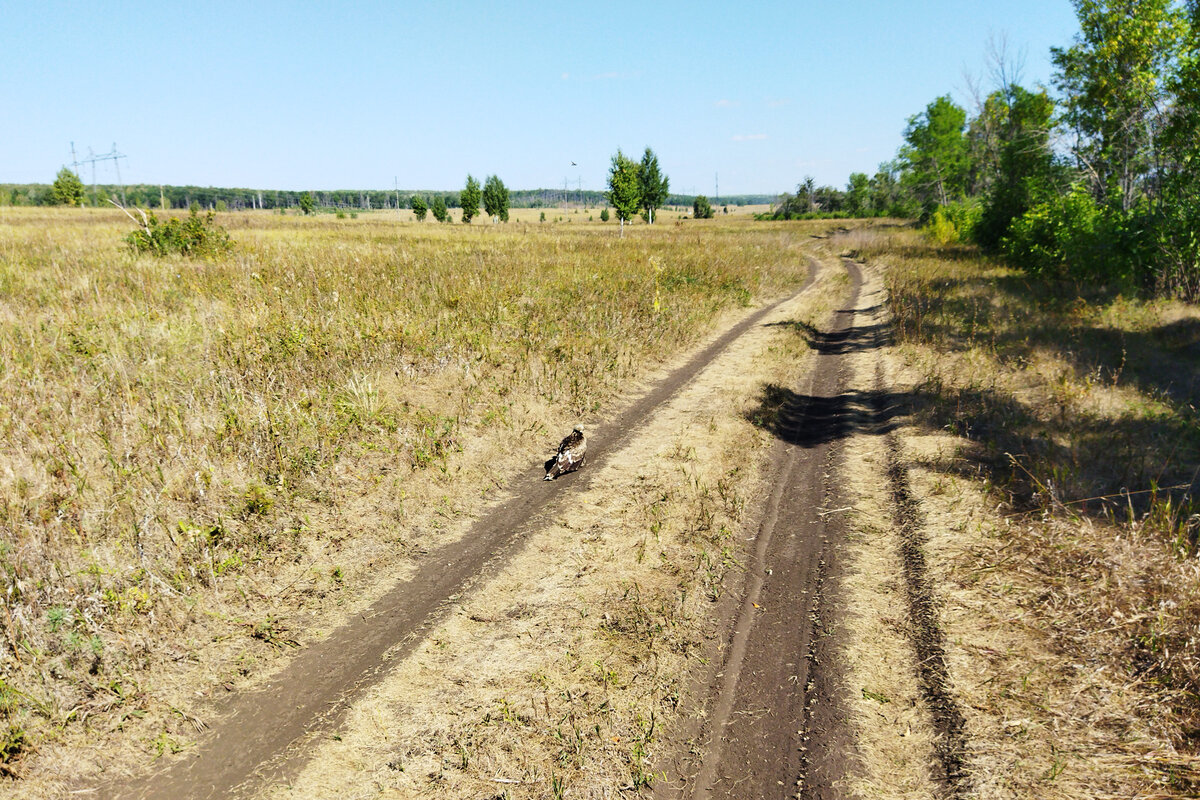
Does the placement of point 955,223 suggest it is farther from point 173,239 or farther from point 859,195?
point 859,195

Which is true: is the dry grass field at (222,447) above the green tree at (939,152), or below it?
below

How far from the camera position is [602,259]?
20.0 metres

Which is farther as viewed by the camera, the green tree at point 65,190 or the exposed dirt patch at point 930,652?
the green tree at point 65,190

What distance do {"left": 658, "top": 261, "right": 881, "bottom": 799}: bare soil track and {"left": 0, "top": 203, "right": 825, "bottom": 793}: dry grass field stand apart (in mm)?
→ 3099

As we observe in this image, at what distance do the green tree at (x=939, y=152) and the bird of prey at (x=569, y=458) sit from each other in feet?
185

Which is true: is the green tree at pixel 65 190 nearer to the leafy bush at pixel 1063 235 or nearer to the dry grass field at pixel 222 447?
the dry grass field at pixel 222 447

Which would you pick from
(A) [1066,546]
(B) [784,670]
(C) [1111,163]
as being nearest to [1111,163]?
(C) [1111,163]

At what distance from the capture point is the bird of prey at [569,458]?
721 cm

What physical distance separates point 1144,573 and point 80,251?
1950cm

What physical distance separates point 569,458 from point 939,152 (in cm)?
6071

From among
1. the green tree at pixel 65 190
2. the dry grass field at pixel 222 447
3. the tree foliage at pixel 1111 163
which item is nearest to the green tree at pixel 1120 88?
the tree foliage at pixel 1111 163

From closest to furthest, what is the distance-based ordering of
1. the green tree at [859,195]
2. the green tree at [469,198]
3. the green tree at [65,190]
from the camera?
the green tree at [65,190]
the green tree at [469,198]
the green tree at [859,195]

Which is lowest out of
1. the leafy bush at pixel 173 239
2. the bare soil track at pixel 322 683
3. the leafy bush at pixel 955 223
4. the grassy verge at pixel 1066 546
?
the bare soil track at pixel 322 683

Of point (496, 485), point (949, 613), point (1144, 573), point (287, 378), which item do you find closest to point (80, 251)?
point (287, 378)
